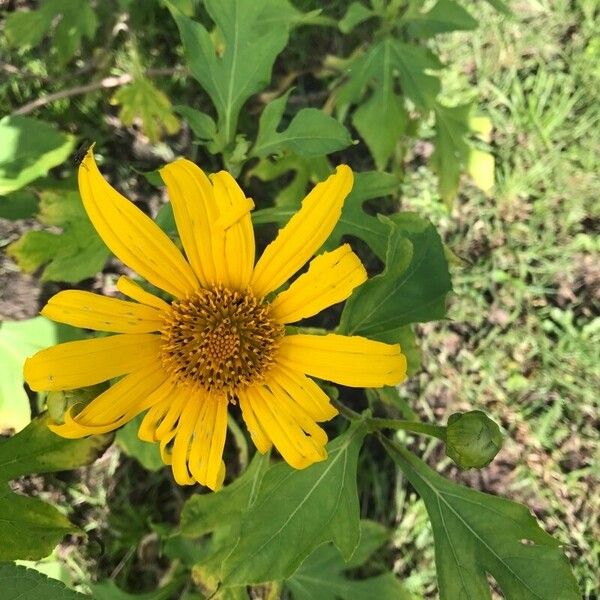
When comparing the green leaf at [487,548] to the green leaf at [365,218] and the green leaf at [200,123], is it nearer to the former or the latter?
the green leaf at [365,218]

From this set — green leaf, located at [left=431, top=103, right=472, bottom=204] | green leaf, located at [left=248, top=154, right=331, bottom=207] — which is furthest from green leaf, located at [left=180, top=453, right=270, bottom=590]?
green leaf, located at [left=431, top=103, right=472, bottom=204]

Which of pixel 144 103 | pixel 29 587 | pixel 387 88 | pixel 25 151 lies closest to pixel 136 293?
pixel 29 587

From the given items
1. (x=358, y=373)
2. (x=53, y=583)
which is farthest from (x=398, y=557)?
(x=53, y=583)

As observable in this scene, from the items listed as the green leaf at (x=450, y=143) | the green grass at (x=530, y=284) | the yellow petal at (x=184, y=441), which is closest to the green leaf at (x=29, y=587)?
the yellow petal at (x=184, y=441)

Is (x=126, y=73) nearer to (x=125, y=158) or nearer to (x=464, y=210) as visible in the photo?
(x=125, y=158)

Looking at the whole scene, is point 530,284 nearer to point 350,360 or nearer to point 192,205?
point 350,360

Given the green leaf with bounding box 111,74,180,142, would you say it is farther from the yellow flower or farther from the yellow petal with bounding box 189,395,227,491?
the yellow petal with bounding box 189,395,227,491
